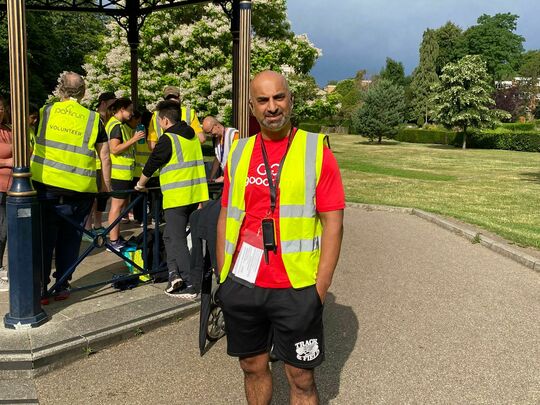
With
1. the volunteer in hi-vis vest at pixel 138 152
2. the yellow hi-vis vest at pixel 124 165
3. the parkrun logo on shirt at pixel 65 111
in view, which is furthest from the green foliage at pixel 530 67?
the parkrun logo on shirt at pixel 65 111

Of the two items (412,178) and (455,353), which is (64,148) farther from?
(412,178)

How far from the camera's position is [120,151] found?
6172 millimetres

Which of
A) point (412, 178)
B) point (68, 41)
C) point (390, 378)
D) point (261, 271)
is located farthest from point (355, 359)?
point (68, 41)

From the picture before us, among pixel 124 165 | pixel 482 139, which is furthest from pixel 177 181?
pixel 482 139

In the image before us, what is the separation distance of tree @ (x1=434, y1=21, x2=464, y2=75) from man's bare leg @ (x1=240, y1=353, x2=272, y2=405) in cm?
7891

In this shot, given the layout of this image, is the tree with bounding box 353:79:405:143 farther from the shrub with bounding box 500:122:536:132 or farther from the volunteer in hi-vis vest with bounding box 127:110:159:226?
the volunteer in hi-vis vest with bounding box 127:110:159:226

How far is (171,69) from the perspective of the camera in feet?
79.7

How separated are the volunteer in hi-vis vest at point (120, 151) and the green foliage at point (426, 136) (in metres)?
43.2

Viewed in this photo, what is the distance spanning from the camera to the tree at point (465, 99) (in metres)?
42.1

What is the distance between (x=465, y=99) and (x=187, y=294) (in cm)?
4183

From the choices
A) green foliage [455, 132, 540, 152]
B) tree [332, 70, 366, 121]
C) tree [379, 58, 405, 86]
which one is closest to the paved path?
green foliage [455, 132, 540, 152]

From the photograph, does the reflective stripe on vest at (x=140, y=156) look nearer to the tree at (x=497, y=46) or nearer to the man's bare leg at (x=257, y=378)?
the man's bare leg at (x=257, y=378)

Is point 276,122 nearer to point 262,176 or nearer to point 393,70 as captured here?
point 262,176

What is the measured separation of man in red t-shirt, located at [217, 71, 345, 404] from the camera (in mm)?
2262
